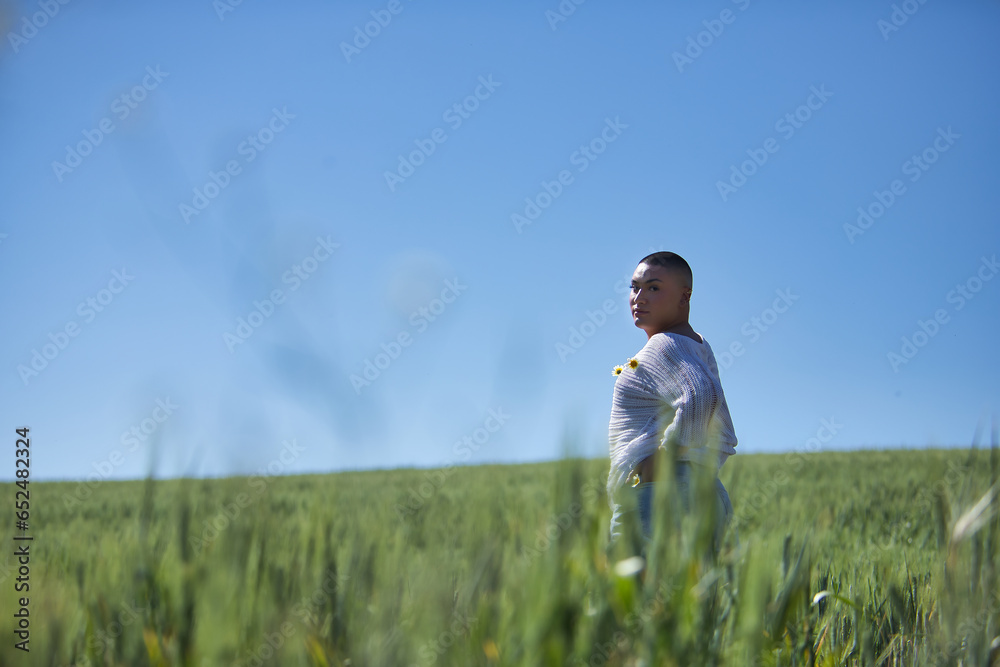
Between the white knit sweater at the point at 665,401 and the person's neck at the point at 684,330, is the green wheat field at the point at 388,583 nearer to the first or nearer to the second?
the white knit sweater at the point at 665,401

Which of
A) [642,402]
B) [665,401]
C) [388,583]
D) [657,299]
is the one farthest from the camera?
[657,299]

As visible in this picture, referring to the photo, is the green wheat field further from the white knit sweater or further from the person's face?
the person's face

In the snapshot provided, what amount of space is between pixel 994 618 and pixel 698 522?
1.22 meters

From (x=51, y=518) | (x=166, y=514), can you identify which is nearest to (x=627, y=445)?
(x=166, y=514)

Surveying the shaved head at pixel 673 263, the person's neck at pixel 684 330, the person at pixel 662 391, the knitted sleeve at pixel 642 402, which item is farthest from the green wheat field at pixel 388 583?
the shaved head at pixel 673 263

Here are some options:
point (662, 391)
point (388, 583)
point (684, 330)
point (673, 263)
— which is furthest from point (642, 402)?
point (388, 583)

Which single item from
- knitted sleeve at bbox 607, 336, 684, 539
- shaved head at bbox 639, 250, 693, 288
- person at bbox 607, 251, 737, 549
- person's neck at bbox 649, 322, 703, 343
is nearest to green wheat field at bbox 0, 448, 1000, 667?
person at bbox 607, 251, 737, 549

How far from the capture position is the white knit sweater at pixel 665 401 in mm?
2680

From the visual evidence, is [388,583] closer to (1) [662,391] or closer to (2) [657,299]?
(1) [662,391]

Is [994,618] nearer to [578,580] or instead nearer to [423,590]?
[578,580]

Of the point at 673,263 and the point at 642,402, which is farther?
the point at 673,263

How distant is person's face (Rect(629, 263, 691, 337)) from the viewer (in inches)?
122

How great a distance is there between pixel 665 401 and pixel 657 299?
570 millimetres

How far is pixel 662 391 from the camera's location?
281 centimetres
